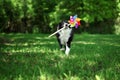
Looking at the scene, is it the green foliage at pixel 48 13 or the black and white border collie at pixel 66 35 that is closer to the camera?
the black and white border collie at pixel 66 35

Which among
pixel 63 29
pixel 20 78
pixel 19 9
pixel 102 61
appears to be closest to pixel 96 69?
pixel 102 61

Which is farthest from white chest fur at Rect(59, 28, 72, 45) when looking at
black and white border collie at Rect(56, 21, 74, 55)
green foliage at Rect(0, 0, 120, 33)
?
green foliage at Rect(0, 0, 120, 33)

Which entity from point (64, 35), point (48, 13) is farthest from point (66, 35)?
point (48, 13)

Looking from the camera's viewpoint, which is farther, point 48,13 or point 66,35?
point 48,13

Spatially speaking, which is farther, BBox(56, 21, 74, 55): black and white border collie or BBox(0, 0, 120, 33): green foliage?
BBox(0, 0, 120, 33): green foliage

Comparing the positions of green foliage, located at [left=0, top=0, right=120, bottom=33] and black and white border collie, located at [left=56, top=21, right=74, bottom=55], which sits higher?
black and white border collie, located at [left=56, top=21, right=74, bottom=55]

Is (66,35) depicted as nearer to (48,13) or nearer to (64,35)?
(64,35)

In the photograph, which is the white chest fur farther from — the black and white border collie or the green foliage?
the green foliage

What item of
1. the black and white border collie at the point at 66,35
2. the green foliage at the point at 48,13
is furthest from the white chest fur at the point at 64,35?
the green foliage at the point at 48,13

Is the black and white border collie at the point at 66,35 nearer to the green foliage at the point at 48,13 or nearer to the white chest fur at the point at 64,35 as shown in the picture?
the white chest fur at the point at 64,35

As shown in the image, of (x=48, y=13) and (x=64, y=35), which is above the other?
(x=64, y=35)

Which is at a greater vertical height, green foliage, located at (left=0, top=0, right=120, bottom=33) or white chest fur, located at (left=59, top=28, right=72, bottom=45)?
white chest fur, located at (left=59, top=28, right=72, bottom=45)

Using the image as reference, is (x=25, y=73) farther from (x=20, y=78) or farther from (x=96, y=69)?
(x=96, y=69)

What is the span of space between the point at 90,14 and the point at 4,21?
899cm
